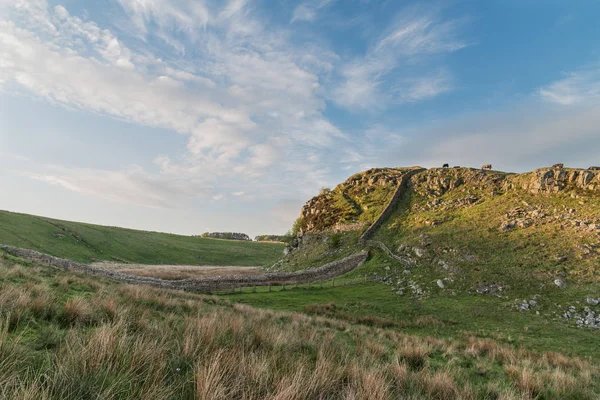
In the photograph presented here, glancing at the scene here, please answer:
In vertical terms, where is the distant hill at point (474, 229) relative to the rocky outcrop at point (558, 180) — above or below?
below

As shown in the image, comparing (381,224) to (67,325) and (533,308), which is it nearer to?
(533,308)

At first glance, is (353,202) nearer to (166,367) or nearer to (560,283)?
(560,283)

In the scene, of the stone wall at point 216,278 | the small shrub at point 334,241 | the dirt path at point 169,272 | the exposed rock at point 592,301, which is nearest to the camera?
the exposed rock at point 592,301

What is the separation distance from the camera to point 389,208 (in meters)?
53.8

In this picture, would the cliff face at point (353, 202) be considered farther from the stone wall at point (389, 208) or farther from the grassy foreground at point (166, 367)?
the grassy foreground at point (166, 367)

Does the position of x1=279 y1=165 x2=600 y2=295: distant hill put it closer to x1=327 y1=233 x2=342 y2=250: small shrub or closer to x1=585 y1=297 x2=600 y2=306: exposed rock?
x1=327 y1=233 x2=342 y2=250: small shrub

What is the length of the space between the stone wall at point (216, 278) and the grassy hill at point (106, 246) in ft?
63.2

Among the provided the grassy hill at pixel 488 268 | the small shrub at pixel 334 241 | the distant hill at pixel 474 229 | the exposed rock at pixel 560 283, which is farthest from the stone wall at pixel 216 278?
the exposed rock at pixel 560 283

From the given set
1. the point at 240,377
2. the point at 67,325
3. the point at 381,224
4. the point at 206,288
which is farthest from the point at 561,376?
the point at 381,224

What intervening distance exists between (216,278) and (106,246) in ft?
173

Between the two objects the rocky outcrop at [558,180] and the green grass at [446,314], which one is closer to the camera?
the green grass at [446,314]

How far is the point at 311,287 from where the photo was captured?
34.8 m

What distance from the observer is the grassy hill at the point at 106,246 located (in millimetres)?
57312

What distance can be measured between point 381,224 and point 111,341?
49494mm
